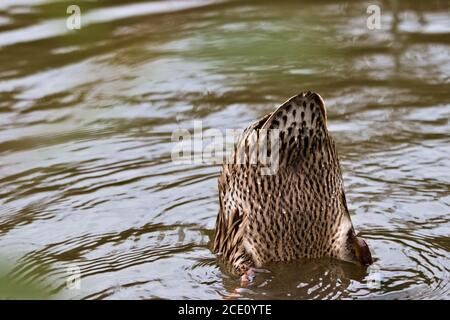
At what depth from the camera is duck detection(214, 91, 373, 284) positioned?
16.5 feet

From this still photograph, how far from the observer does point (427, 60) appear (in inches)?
341

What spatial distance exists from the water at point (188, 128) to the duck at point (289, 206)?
0.39ft

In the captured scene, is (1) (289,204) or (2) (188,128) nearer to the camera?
(1) (289,204)

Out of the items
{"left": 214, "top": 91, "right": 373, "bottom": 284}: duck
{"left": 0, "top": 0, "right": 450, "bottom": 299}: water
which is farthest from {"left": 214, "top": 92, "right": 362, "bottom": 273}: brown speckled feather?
{"left": 0, "top": 0, "right": 450, "bottom": 299}: water

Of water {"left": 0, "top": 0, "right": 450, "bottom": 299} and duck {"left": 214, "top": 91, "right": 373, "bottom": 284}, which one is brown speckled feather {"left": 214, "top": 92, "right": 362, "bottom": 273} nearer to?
duck {"left": 214, "top": 91, "right": 373, "bottom": 284}

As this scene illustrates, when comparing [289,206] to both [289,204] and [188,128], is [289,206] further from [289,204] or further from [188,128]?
[188,128]

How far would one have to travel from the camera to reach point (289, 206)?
16.9 feet

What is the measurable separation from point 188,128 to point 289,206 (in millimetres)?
2476

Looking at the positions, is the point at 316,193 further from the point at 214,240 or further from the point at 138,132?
the point at 138,132

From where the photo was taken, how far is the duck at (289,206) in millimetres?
5016

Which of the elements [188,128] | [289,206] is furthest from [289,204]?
[188,128]

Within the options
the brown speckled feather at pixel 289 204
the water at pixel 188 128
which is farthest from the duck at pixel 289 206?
the water at pixel 188 128

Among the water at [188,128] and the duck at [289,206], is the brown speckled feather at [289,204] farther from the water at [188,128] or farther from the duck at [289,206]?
the water at [188,128]

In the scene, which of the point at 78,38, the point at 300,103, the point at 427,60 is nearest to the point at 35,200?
the point at 300,103
